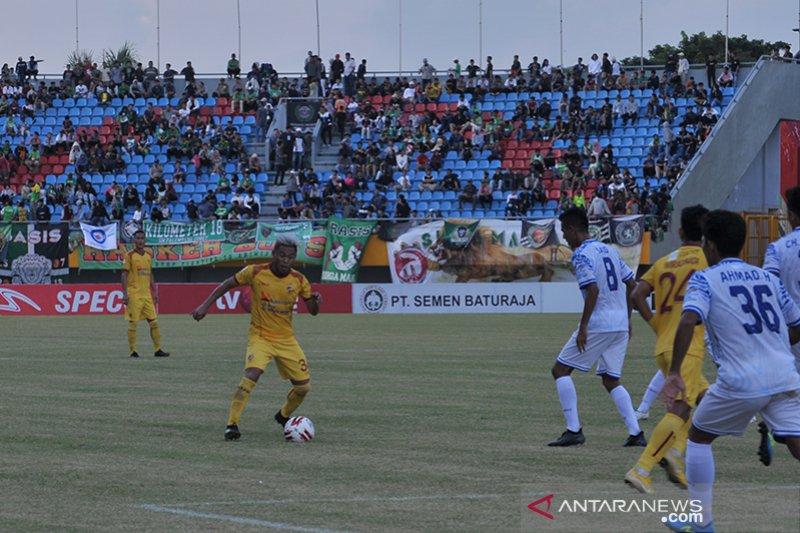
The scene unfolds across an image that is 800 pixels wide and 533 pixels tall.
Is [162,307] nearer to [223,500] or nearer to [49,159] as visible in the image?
[49,159]

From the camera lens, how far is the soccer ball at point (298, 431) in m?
12.8

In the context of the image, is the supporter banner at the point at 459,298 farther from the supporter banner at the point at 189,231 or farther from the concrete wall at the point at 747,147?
the concrete wall at the point at 747,147

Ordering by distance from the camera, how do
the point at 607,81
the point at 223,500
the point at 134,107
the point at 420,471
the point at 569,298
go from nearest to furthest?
the point at 223,500
the point at 420,471
the point at 569,298
the point at 607,81
the point at 134,107

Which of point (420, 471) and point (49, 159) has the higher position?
point (49, 159)

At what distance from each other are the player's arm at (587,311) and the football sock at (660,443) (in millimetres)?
2333

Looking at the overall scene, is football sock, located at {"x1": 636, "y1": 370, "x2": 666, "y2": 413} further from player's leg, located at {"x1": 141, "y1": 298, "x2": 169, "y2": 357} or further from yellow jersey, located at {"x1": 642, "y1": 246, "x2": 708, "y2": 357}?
player's leg, located at {"x1": 141, "y1": 298, "x2": 169, "y2": 357}

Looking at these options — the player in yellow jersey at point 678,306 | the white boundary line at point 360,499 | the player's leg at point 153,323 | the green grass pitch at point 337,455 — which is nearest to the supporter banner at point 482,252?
the player's leg at point 153,323

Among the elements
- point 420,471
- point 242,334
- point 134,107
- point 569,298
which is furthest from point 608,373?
point 134,107

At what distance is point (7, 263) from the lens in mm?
43812

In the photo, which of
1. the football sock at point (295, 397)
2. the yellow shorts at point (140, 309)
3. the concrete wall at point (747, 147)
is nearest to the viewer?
the football sock at point (295, 397)

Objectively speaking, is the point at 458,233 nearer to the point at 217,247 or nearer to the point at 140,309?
the point at 217,247

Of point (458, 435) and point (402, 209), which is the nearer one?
point (458, 435)

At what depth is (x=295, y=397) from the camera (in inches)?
534

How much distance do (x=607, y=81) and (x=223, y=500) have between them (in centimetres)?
4414
